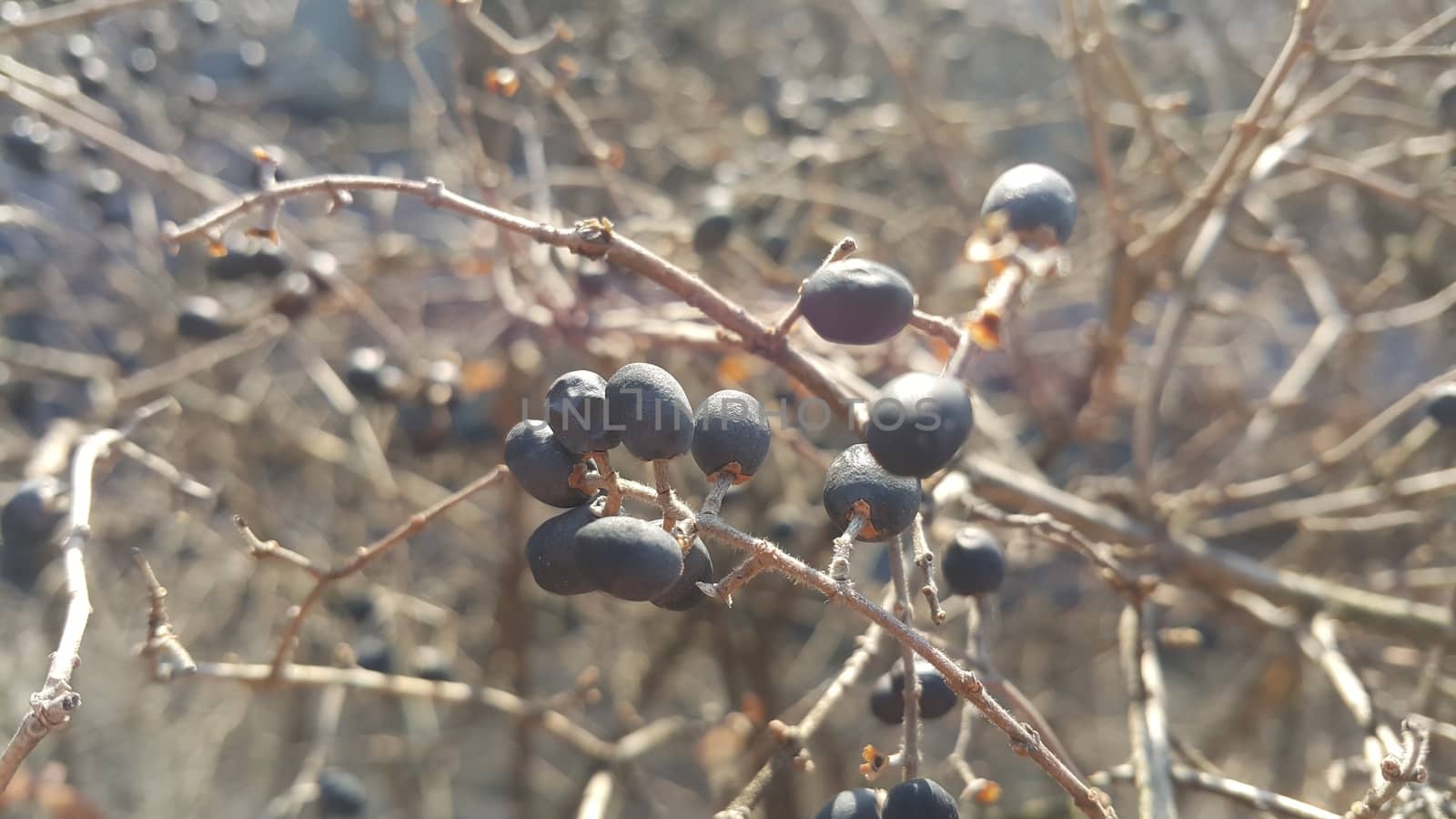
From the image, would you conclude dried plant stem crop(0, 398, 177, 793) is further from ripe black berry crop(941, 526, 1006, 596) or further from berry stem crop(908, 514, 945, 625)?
ripe black berry crop(941, 526, 1006, 596)

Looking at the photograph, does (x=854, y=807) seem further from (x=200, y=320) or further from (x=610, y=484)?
(x=200, y=320)

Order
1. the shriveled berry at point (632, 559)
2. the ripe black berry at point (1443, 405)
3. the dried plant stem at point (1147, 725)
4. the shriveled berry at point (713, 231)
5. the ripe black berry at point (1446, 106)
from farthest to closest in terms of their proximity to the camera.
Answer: the ripe black berry at point (1446, 106) → the shriveled berry at point (713, 231) → the ripe black berry at point (1443, 405) → the dried plant stem at point (1147, 725) → the shriveled berry at point (632, 559)

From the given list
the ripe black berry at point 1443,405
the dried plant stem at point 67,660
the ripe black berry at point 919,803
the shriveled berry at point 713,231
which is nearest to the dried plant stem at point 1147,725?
the ripe black berry at point 919,803

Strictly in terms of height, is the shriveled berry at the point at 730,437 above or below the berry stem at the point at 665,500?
above

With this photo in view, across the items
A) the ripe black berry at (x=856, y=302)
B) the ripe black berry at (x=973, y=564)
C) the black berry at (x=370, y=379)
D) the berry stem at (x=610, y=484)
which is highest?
the black berry at (x=370, y=379)

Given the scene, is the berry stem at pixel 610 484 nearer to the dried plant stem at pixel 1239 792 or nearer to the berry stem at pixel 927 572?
the berry stem at pixel 927 572
